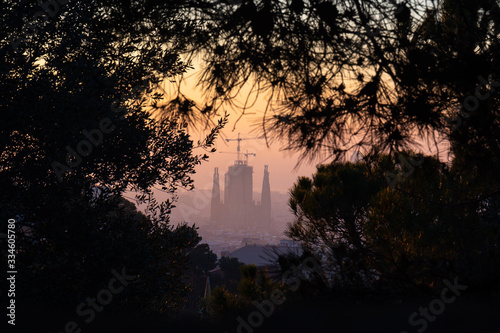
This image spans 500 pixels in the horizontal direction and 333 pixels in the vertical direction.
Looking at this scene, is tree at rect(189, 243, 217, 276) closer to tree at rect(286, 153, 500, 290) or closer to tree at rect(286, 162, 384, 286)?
tree at rect(286, 153, 500, 290)

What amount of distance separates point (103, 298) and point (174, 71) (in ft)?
13.3

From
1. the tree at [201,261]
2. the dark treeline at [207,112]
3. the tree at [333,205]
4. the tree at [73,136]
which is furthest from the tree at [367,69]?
the tree at [201,261]

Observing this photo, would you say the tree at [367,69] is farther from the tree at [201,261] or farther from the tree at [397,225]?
the tree at [201,261]

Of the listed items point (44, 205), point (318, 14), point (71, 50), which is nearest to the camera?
point (318, 14)

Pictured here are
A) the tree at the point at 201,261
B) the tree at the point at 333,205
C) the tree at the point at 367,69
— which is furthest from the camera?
the tree at the point at 201,261

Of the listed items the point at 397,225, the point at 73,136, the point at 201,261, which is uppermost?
the point at 201,261

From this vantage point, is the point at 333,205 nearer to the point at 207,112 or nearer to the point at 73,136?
the point at 207,112

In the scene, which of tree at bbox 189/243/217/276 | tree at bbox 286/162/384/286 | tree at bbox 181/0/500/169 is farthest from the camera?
tree at bbox 189/243/217/276

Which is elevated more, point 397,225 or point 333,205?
point 333,205

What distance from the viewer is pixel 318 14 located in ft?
19.3

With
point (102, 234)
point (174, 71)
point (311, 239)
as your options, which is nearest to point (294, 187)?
point (311, 239)

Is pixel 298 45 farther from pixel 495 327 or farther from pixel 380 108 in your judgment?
pixel 495 327

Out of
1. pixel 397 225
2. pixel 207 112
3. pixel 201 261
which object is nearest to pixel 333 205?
pixel 397 225

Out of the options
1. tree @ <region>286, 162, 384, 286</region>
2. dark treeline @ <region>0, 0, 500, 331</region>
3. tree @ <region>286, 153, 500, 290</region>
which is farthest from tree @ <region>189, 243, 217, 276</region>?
dark treeline @ <region>0, 0, 500, 331</region>
